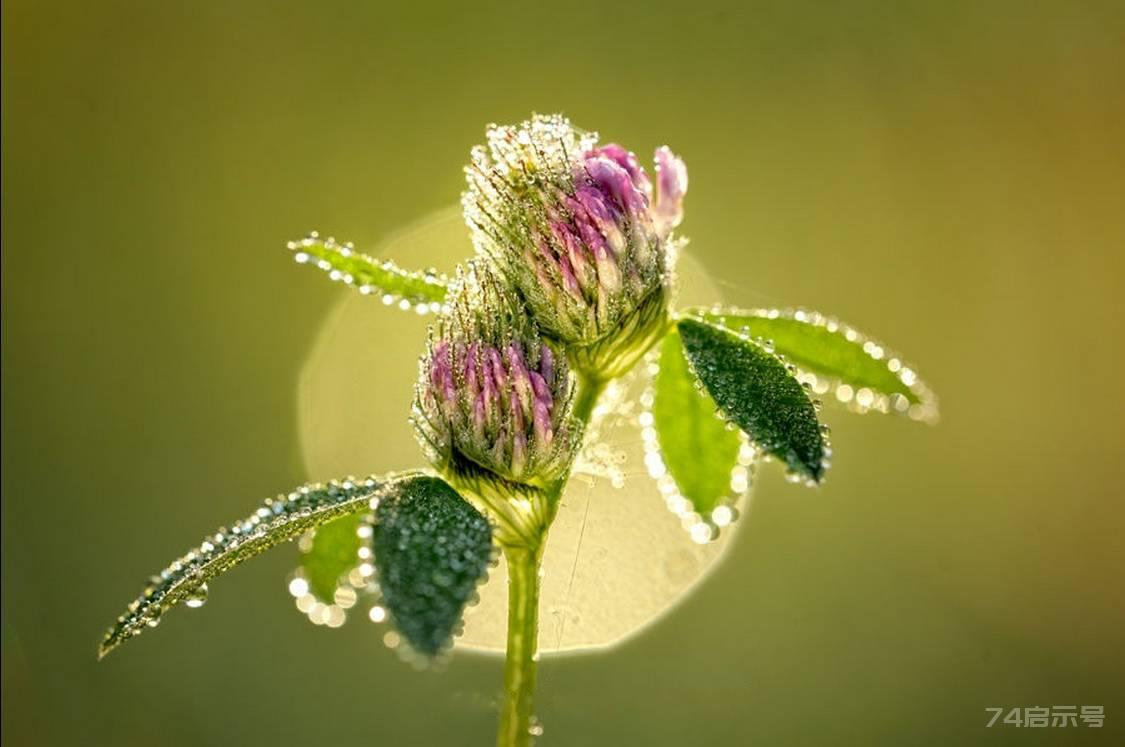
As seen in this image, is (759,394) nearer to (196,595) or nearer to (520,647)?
(520,647)

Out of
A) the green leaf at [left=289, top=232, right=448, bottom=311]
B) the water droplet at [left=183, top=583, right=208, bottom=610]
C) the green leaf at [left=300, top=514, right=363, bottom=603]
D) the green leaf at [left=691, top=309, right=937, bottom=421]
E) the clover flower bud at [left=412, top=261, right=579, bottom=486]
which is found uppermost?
the green leaf at [left=289, top=232, right=448, bottom=311]

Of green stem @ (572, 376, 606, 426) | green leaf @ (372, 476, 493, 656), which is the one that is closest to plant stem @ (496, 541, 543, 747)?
green leaf @ (372, 476, 493, 656)

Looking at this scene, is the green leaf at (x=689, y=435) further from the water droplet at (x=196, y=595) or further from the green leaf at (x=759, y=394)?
the water droplet at (x=196, y=595)

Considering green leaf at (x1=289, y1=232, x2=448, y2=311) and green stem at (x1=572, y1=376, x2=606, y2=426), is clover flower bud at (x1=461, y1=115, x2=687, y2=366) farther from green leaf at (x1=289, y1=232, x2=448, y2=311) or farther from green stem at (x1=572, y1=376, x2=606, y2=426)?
green leaf at (x1=289, y1=232, x2=448, y2=311)

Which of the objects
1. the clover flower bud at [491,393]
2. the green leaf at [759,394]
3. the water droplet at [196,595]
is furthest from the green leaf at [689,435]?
the water droplet at [196,595]

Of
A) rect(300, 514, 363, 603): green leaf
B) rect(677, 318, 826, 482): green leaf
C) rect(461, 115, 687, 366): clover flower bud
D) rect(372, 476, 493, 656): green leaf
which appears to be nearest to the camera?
rect(372, 476, 493, 656): green leaf

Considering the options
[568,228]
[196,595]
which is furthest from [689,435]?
[196,595]

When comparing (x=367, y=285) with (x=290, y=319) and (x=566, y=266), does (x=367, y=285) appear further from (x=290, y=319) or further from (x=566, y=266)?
(x=290, y=319)
